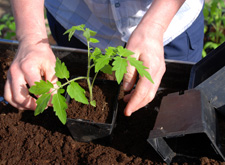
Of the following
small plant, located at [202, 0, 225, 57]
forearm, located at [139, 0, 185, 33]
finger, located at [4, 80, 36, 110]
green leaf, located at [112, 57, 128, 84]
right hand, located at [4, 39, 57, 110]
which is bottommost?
small plant, located at [202, 0, 225, 57]

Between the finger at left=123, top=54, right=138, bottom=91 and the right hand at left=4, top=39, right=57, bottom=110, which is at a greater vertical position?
the finger at left=123, top=54, right=138, bottom=91

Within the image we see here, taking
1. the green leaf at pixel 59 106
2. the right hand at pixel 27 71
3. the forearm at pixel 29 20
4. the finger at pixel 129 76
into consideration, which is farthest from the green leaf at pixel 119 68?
the forearm at pixel 29 20

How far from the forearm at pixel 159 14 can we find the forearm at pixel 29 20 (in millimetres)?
607

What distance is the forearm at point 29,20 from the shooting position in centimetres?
142

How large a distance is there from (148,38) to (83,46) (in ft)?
2.92

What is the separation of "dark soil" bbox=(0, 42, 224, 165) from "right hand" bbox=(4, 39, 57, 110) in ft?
0.72

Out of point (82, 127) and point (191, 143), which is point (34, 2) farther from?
point (191, 143)

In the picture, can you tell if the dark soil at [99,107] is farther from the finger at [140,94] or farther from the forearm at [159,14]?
the forearm at [159,14]

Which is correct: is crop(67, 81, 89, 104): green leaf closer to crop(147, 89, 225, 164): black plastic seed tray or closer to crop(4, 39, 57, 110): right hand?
crop(4, 39, 57, 110): right hand

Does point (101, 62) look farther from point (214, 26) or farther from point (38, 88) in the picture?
point (214, 26)

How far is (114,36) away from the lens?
1.80 metres

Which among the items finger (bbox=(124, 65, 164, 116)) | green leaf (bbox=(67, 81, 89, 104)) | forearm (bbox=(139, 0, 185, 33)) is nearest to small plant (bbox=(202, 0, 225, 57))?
forearm (bbox=(139, 0, 185, 33))

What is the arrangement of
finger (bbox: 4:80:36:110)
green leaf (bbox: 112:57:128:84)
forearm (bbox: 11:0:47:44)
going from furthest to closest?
forearm (bbox: 11:0:47:44) < finger (bbox: 4:80:36:110) < green leaf (bbox: 112:57:128:84)

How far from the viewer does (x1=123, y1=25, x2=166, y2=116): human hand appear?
49.0 inches
